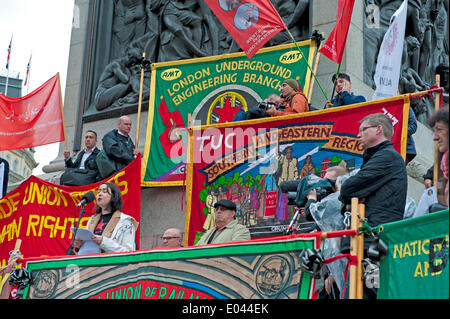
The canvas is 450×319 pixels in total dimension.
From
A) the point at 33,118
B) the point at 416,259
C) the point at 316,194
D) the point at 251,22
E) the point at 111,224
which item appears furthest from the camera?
the point at 33,118

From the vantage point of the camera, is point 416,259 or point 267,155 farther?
point 267,155

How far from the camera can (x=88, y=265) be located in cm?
747

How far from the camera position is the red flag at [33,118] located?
13.4 m

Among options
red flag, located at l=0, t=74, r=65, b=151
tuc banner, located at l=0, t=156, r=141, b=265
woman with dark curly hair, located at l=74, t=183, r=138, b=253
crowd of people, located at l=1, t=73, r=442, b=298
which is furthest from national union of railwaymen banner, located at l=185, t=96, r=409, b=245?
red flag, located at l=0, t=74, r=65, b=151

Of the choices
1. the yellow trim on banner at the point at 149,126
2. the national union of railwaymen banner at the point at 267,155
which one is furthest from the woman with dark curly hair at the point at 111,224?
the yellow trim on banner at the point at 149,126

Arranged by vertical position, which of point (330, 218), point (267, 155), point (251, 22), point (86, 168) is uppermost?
point (251, 22)

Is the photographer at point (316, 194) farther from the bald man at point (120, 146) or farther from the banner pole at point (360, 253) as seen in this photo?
the bald man at point (120, 146)

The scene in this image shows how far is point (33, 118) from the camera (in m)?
13.7

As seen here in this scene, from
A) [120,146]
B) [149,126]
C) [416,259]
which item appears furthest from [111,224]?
[416,259]

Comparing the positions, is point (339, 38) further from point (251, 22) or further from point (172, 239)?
point (172, 239)

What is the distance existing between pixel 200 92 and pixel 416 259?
750 centimetres

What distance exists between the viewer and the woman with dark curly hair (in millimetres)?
8578

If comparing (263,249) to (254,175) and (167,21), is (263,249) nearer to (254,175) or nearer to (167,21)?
(254,175)
